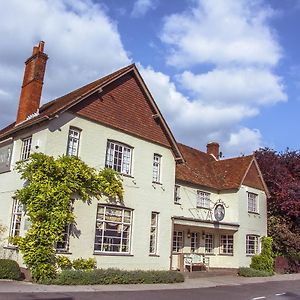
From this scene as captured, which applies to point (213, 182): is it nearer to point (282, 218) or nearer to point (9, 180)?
point (282, 218)

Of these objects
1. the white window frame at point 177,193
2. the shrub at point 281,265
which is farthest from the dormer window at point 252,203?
the white window frame at point 177,193

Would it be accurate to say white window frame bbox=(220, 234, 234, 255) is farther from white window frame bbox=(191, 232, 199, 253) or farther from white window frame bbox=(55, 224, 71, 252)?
white window frame bbox=(55, 224, 71, 252)

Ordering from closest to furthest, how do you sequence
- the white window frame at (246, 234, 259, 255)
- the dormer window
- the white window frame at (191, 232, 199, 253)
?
the white window frame at (191, 232, 199, 253) → the white window frame at (246, 234, 259, 255) → the dormer window

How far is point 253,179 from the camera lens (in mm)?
30641

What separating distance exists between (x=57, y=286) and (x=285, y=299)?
8.70 m

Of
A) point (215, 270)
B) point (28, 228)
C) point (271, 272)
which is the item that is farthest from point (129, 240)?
point (271, 272)

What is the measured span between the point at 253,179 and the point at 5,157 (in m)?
18.5

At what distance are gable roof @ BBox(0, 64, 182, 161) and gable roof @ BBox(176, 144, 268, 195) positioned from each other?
4295 millimetres

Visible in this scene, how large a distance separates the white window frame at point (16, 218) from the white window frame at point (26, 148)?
2113 millimetres

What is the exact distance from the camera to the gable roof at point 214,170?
28.2m

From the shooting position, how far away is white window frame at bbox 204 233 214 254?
28.3 m

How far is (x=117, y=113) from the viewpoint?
20.8 metres

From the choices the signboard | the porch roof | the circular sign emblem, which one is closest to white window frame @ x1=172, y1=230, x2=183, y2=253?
the porch roof

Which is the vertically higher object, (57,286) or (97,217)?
(97,217)
